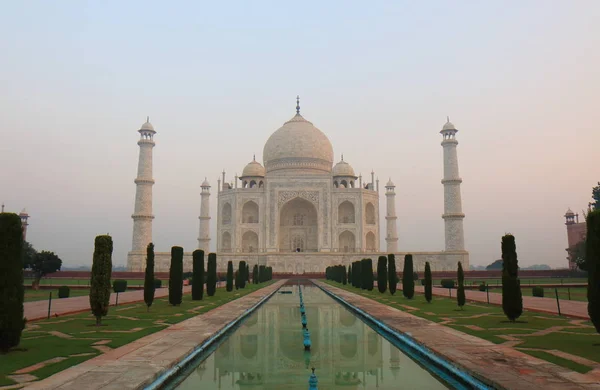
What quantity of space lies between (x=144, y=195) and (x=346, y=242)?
16523mm

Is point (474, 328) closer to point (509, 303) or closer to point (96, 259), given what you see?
point (509, 303)

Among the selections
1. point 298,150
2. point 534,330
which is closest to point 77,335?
point 534,330

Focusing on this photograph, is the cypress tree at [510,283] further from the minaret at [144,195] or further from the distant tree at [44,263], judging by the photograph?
the minaret at [144,195]

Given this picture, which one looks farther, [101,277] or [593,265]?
[101,277]

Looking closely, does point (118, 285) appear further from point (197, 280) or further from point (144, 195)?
point (144, 195)

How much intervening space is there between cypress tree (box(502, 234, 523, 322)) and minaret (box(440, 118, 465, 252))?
2519cm

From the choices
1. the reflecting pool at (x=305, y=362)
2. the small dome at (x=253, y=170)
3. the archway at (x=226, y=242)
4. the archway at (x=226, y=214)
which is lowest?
the reflecting pool at (x=305, y=362)

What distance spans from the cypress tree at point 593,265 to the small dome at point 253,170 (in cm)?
3734

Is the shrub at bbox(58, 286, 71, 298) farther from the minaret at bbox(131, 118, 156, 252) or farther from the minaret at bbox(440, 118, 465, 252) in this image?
the minaret at bbox(440, 118, 465, 252)

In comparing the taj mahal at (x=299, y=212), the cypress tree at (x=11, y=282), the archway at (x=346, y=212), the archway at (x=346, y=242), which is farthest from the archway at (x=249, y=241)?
the cypress tree at (x=11, y=282)

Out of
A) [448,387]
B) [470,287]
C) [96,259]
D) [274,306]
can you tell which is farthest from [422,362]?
[470,287]

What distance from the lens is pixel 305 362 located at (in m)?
5.41

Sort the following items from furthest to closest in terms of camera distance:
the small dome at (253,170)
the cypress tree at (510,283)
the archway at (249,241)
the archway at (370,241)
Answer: the small dome at (253,170) → the archway at (249,241) → the archway at (370,241) → the cypress tree at (510,283)

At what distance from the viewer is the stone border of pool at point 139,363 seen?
4047mm
